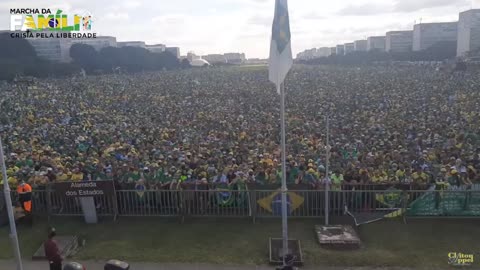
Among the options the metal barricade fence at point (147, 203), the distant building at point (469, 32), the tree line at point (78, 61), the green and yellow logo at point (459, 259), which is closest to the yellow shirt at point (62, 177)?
the metal barricade fence at point (147, 203)

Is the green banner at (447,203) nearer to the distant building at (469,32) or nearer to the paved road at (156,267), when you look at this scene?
the paved road at (156,267)

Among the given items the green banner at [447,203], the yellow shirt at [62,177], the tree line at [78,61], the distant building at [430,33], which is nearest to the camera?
the green banner at [447,203]

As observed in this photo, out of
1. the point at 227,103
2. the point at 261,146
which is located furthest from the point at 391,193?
the point at 227,103

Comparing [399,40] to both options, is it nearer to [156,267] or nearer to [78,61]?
[78,61]

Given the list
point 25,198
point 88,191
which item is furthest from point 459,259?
point 25,198

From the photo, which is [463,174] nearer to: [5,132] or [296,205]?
[296,205]

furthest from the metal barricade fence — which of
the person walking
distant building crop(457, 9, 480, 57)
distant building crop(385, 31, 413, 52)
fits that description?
distant building crop(385, 31, 413, 52)
